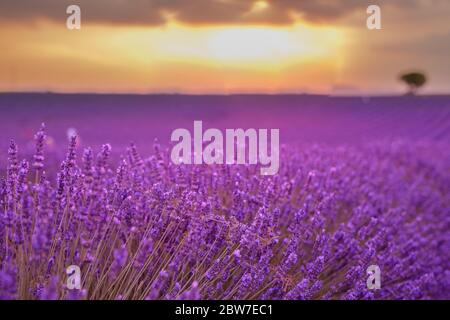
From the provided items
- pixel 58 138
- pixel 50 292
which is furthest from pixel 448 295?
pixel 58 138

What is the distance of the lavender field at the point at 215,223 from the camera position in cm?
172

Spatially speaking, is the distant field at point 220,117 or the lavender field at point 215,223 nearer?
the lavender field at point 215,223

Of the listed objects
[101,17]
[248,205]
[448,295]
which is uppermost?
[101,17]

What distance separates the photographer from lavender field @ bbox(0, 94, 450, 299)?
1.72 meters

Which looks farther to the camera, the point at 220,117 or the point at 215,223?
the point at 220,117

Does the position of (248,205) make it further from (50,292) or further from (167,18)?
(50,292)

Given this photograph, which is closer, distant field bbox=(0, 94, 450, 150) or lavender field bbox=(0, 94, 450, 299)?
lavender field bbox=(0, 94, 450, 299)

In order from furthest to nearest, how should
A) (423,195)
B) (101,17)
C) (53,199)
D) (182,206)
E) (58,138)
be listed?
1. (58,138)
2. (423,195)
3. (101,17)
4. (182,206)
5. (53,199)

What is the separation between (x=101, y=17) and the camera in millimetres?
2248

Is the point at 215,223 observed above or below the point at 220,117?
below

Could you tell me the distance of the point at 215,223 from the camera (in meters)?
2.00
